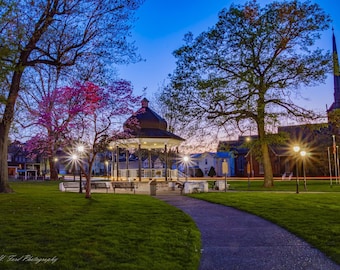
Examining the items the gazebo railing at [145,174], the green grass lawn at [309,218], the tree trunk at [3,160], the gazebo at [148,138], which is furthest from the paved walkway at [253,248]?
the gazebo railing at [145,174]

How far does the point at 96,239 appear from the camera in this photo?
8.02 metres

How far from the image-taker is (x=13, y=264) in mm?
5984

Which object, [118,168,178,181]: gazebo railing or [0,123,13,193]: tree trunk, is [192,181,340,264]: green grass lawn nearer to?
[0,123,13,193]: tree trunk

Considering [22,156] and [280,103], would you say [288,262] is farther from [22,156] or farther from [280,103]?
[22,156]

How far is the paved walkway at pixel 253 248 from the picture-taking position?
20.8 ft

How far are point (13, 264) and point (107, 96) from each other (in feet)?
47.7

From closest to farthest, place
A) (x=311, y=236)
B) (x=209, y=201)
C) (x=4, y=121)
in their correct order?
1. (x=311, y=236)
2. (x=209, y=201)
3. (x=4, y=121)

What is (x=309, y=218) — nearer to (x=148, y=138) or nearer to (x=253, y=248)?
(x=253, y=248)

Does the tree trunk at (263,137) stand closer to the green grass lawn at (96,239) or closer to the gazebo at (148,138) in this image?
the gazebo at (148,138)

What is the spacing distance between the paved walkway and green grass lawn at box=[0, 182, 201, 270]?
0.37 m

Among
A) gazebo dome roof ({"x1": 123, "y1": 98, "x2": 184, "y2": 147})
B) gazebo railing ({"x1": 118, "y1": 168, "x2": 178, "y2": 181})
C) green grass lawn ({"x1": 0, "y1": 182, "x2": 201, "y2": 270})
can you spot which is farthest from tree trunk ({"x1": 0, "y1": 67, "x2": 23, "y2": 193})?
gazebo railing ({"x1": 118, "y1": 168, "x2": 178, "y2": 181})

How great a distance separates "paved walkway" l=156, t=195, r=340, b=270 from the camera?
6332 mm

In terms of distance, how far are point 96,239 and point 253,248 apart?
3482 mm

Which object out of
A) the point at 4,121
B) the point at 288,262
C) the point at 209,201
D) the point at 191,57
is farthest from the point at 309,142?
the point at 288,262
